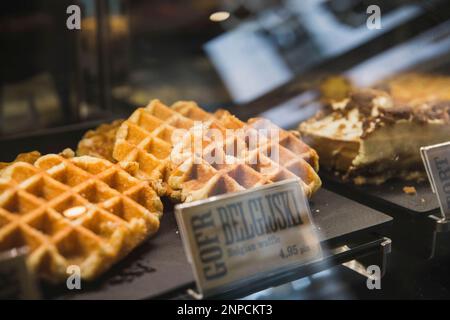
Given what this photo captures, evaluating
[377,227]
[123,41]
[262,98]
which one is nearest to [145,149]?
[262,98]

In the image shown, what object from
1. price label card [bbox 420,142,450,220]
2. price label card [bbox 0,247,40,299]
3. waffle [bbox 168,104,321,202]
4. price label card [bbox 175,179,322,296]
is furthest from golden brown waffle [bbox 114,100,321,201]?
price label card [bbox 0,247,40,299]

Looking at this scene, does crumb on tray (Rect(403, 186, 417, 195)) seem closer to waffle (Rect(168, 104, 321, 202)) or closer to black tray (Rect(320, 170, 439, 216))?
black tray (Rect(320, 170, 439, 216))

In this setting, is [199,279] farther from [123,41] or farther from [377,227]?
[123,41]

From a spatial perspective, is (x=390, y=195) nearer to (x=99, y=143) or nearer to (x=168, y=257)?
(x=168, y=257)

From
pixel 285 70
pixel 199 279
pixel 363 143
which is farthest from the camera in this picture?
pixel 285 70

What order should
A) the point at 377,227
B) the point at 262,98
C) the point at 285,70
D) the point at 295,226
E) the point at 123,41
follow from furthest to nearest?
the point at 123,41 → the point at 285,70 → the point at 262,98 → the point at 377,227 → the point at 295,226

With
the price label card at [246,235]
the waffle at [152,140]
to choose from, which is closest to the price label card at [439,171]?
the price label card at [246,235]
